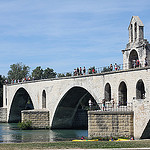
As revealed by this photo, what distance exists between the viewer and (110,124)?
34.4m

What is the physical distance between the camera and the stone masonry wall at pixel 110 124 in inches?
1314

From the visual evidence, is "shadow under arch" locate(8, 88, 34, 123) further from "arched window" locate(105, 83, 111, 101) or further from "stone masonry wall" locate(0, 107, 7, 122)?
"arched window" locate(105, 83, 111, 101)

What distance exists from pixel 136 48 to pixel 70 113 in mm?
21524

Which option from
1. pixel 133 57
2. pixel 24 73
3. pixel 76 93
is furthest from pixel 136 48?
pixel 24 73

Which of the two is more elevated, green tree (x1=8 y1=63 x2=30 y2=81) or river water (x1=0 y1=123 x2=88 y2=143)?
green tree (x1=8 y1=63 x2=30 y2=81)

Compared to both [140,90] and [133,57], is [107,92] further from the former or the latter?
[140,90]

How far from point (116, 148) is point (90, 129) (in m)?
13.6

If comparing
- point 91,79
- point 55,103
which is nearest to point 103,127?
point 91,79

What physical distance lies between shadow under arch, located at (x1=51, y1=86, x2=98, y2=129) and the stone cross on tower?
13.6m

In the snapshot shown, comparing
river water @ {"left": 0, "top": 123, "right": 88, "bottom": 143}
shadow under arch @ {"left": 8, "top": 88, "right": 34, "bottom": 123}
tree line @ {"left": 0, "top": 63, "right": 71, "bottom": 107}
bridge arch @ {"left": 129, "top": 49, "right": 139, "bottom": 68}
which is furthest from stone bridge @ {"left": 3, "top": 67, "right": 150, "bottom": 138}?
tree line @ {"left": 0, "top": 63, "right": 71, "bottom": 107}

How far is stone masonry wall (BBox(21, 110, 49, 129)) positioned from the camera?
181 feet

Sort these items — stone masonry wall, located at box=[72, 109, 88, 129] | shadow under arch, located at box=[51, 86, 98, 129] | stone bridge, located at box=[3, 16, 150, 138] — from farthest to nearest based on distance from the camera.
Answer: stone masonry wall, located at box=[72, 109, 88, 129] < shadow under arch, located at box=[51, 86, 98, 129] < stone bridge, located at box=[3, 16, 150, 138]

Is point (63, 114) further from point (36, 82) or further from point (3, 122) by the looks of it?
point (3, 122)

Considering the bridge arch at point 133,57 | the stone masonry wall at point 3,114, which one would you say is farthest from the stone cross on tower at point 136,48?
the stone masonry wall at point 3,114
